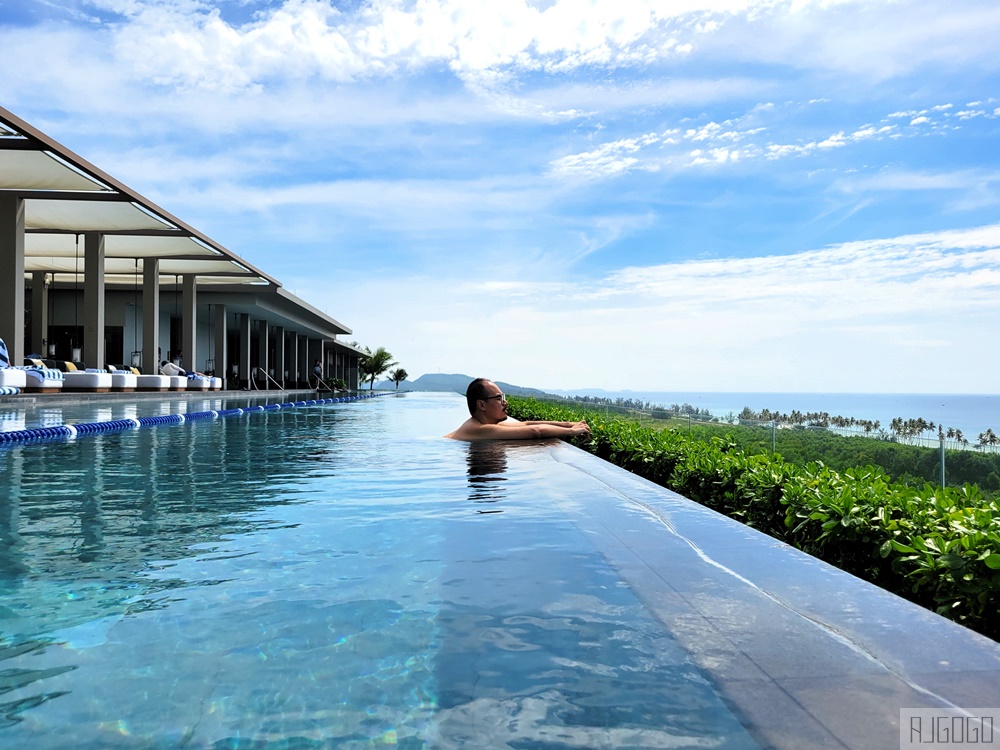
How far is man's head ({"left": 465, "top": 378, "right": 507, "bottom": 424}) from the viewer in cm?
934

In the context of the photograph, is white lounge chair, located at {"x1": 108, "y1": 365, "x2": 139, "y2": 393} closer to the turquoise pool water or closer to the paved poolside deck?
the turquoise pool water

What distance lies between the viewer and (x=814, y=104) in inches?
561

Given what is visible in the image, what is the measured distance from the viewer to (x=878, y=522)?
3473 millimetres

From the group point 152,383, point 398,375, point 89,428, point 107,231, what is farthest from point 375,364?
point 89,428

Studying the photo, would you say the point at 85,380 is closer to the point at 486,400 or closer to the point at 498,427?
the point at 498,427

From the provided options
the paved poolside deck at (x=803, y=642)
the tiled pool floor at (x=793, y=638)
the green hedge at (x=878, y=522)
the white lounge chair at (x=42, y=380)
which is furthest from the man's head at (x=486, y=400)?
the white lounge chair at (x=42, y=380)

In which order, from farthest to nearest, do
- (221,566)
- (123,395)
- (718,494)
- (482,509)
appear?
(123,395), (718,494), (482,509), (221,566)

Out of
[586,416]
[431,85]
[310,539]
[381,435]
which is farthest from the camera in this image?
[431,85]

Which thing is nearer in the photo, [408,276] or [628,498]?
[628,498]

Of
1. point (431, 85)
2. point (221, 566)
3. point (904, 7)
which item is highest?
point (431, 85)

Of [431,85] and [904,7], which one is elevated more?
[431,85]

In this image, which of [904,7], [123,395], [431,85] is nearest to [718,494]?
[904,7]

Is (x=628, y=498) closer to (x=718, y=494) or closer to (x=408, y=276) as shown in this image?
(x=718, y=494)

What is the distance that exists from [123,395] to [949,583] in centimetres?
1843
